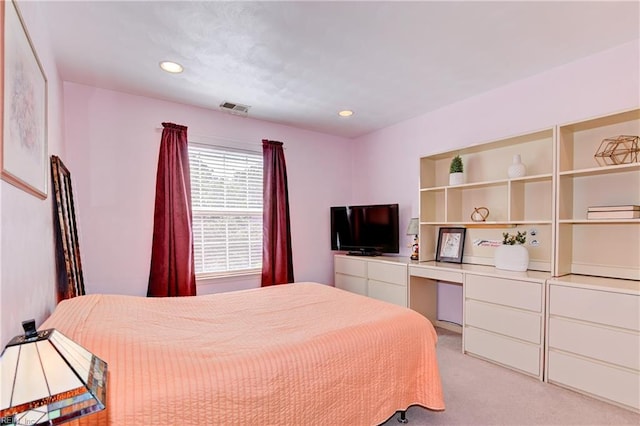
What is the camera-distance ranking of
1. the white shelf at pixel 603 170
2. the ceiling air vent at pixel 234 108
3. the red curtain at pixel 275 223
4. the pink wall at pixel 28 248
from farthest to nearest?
the red curtain at pixel 275 223 < the ceiling air vent at pixel 234 108 < the white shelf at pixel 603 170 < the pink wall at pixel 28 248

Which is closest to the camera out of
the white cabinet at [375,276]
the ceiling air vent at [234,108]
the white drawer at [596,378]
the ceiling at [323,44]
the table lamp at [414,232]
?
the ceiling at [323,44]

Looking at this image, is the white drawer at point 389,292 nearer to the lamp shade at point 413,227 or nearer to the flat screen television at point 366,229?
the flat screen television at point 366,229

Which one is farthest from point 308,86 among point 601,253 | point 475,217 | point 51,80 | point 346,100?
point 601,253

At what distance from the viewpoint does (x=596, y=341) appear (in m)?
2.10

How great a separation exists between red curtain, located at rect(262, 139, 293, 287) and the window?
0.35 ft

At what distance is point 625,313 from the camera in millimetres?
1988

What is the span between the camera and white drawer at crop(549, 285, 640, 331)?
1970 millimetres

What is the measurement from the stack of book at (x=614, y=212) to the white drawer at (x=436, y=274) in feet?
3.58

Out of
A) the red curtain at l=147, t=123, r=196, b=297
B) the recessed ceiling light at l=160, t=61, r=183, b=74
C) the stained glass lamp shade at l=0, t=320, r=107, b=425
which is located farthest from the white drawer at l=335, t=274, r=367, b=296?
the stained glass lamp shade at l=0, t=320, r=107, b=425

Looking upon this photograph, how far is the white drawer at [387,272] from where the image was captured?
11.2 feet

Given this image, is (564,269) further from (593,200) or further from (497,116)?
(497,116)

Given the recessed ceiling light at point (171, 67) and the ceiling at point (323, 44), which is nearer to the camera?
the ceiling at point (323, 44)

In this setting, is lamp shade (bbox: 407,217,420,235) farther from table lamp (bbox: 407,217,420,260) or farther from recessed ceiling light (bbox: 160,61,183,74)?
recessed ceiling light (bbox: 160,61,183,74)

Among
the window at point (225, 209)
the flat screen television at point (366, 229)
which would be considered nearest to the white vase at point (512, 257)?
the flat screen television at point (366, 229)
